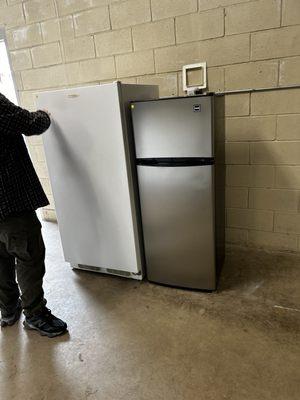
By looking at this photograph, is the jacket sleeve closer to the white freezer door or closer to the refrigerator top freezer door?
the white freezer door

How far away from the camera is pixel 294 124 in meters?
2.14

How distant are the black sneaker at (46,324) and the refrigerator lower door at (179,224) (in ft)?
2.30

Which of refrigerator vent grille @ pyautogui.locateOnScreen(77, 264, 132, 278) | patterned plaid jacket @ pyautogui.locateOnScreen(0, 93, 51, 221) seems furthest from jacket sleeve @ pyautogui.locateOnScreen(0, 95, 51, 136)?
refrigerator vent grille @ pyautogui.locateOnScreen(77, 264, 132, 278)

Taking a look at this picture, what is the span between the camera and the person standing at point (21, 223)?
4.91 ft

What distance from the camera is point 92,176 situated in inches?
80.2

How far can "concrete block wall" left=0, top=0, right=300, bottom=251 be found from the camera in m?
2.07

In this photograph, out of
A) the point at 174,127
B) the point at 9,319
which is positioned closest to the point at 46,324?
the point at 9,319

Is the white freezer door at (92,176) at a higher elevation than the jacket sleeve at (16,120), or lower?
lower

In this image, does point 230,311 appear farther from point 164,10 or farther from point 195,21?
A: point 164,10

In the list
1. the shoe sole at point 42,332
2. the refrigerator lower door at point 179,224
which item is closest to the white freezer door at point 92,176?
the refrigerator lower door at point 179,224

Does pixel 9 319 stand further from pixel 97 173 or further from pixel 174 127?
pixel 174 127

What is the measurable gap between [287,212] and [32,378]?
2031mm

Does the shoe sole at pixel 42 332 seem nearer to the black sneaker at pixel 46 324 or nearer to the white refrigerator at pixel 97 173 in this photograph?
the black sneaker at pixel 46 324

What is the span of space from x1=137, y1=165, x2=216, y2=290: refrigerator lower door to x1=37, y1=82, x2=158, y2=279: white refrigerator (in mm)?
116
